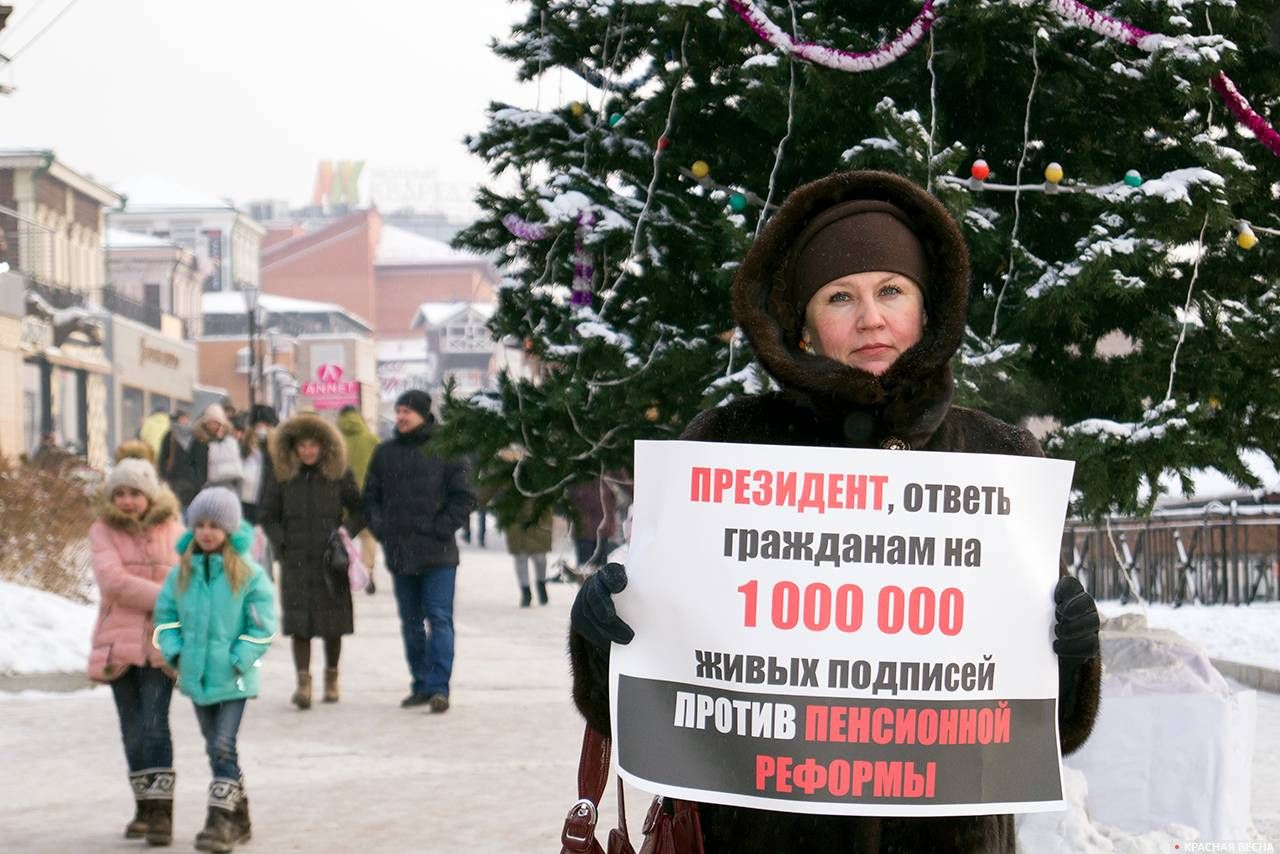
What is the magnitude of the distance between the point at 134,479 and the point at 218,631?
0.94 metres

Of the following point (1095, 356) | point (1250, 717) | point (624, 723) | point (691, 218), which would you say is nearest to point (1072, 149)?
point (1095, 356)

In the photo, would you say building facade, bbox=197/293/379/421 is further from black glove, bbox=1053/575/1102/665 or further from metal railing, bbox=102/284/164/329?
black glove, bbox=1053/575/1102/665

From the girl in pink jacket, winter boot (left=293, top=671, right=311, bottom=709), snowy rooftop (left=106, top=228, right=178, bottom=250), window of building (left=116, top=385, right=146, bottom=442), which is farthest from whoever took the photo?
snowy rooftop (left=106, top=228, right=178, bottom=250)

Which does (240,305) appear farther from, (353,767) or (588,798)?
(588,798)

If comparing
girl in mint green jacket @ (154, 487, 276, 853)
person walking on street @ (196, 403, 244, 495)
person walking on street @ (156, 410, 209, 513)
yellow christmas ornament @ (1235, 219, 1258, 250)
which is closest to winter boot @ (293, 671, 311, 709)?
girl in mint green jacket @ (154, 487, 276, 853)

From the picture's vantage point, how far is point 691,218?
263 inches

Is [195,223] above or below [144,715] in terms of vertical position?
above

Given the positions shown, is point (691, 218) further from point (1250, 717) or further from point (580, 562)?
point (580, 562)

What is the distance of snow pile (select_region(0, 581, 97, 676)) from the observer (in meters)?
11.4

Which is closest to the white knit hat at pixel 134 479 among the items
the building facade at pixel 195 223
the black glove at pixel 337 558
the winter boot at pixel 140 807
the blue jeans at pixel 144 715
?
the blue jeans at pixel 144 715

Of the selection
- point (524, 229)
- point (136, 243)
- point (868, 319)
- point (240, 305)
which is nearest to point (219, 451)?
point (524, 229)

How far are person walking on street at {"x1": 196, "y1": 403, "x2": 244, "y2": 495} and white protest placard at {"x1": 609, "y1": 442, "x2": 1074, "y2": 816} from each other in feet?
48.3

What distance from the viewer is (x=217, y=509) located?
712cm

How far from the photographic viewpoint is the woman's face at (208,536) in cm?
710
